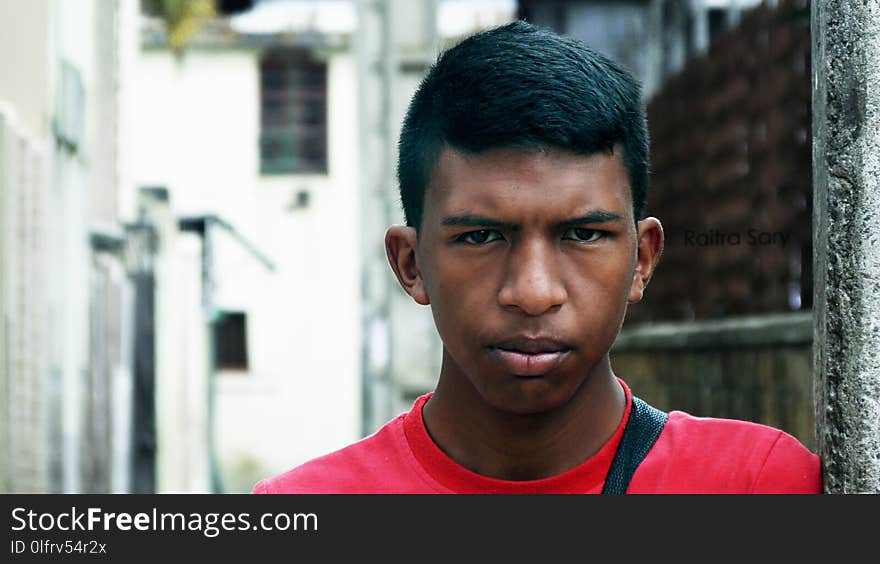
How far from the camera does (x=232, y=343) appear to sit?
65.3ft

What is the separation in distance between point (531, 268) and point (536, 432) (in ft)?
1.01

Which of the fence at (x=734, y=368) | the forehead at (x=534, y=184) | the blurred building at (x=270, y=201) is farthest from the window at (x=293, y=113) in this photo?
the forehead at (x=534, y=184)

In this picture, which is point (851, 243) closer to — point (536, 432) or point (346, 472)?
point (536, 432)

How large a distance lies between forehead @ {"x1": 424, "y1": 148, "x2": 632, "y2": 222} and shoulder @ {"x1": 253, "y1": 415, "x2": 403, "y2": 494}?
0.41 meters

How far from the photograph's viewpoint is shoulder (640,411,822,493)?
6.12 feet

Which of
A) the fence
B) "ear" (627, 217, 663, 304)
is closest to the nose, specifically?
"ear" (627, 217, 663, 304)

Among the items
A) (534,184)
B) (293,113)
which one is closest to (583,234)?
(534,184)

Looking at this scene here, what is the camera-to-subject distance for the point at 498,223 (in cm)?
186

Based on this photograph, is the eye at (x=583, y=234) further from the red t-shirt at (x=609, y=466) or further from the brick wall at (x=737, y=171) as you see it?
the brick wall at (x=737, y=171)

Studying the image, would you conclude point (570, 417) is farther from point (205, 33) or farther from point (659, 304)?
point (205, 33)

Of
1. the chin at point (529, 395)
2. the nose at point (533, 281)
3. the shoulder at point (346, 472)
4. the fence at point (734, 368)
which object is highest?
the nose at point (533, 281)

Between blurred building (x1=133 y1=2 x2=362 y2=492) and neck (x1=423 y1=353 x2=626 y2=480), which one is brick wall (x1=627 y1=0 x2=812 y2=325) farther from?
blurred building (x1=133 y1=2 x2=362 y2=492)

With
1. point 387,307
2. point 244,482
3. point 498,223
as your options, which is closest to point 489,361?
point 498,223

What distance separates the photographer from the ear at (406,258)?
211cm
